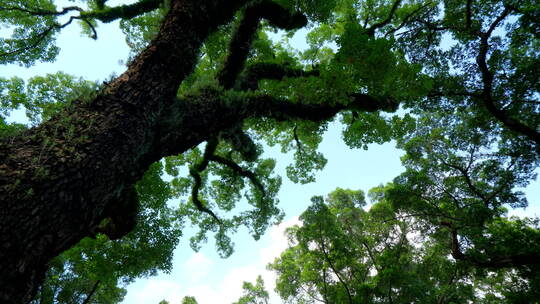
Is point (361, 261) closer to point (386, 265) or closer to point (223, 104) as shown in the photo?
point (386, 265)

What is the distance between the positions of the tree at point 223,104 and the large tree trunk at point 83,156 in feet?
0.04

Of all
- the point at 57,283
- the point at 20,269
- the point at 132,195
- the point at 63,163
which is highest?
the point at 57,283

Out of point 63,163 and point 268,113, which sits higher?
point 268,113

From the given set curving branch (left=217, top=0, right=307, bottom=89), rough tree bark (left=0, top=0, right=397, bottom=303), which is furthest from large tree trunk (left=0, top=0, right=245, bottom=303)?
curving branch (left=217, top=0, right=307, bottom=89)

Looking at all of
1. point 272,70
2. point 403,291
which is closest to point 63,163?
point 272,70

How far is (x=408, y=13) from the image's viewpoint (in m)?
9.82

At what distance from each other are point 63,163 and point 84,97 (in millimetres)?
1156

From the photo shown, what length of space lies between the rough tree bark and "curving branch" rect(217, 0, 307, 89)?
2.98ft

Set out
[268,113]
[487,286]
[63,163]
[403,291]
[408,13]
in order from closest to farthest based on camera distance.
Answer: [63,163] < [268,113] < [408,13] < [403,291] < [487,286]

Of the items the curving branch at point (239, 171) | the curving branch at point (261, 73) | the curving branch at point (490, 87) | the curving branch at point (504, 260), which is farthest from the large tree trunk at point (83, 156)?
the curving branch at point (504, 260)

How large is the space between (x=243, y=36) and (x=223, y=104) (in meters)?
2.46

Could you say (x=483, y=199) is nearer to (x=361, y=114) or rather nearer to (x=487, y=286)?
(x=361, y=114)

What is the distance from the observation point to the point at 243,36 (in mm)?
6598

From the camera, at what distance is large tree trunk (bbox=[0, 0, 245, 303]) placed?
2.14 metres
